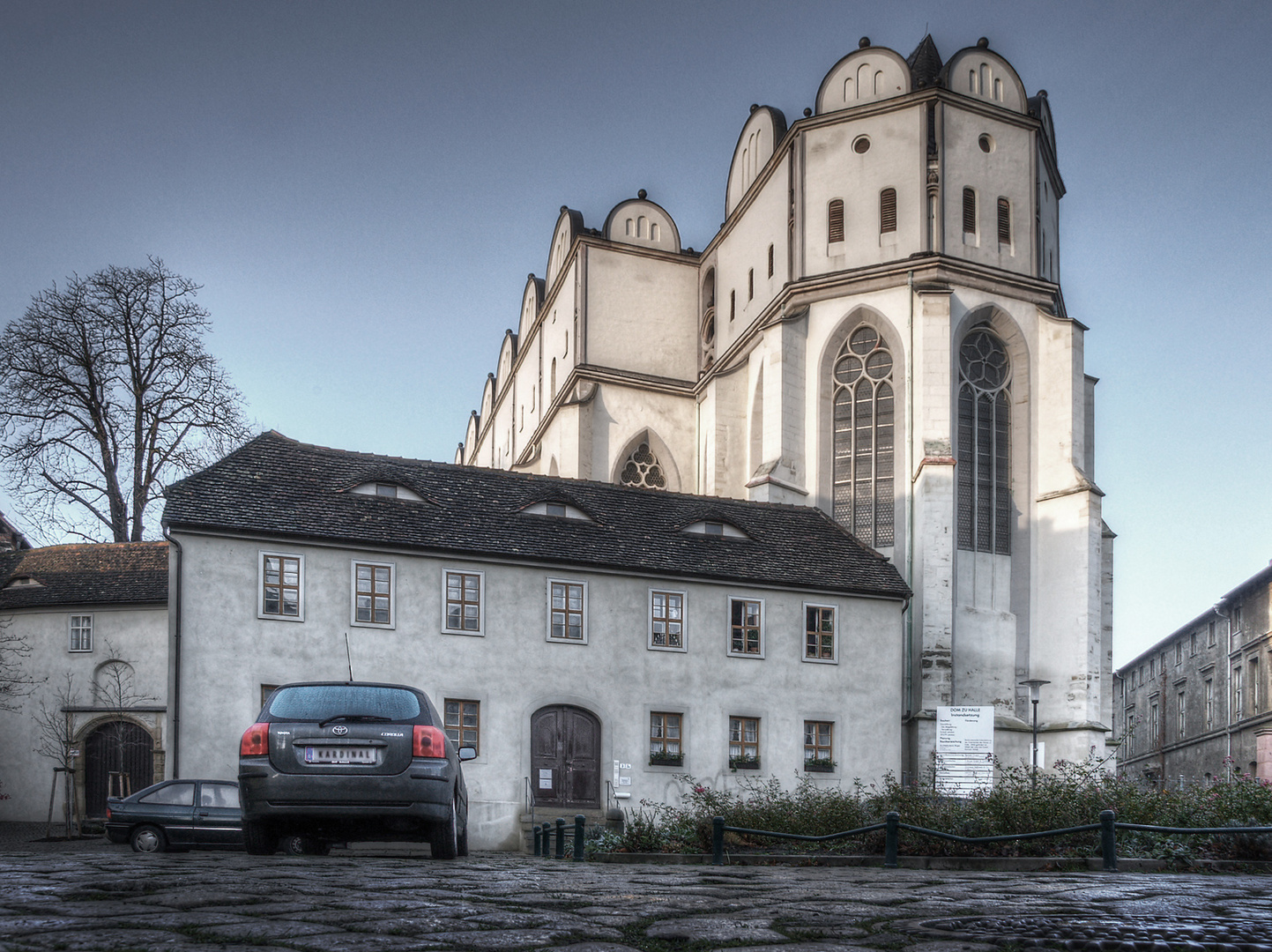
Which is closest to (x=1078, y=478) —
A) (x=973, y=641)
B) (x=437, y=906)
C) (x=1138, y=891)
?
(x=973, y=641)

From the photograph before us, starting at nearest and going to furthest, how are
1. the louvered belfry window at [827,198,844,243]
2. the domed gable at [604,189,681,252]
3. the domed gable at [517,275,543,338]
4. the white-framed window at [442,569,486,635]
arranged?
the white-framed window at [442,569,486,635]
the louvered belfry window at [827,198,844,243]
the domed gable at [604,189,681,252]
the domed gable at [517,275,543,338]

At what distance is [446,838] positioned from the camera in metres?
11.7

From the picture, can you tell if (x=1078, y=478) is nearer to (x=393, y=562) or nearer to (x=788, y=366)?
(x=788, y=366)

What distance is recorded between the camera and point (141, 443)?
1416 inches

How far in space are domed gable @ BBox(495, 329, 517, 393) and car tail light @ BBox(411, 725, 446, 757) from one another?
52434 mm

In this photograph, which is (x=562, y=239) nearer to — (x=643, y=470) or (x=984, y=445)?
(x=643, y=470)

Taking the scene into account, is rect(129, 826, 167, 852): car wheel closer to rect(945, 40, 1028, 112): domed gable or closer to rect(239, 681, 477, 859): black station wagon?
rect(239, 681, 477, 859): black station wagon

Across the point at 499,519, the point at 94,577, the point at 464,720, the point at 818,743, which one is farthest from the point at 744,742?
the point at 94,577

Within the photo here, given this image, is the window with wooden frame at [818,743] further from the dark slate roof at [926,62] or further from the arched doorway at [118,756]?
the dark slate roof at [926,62]

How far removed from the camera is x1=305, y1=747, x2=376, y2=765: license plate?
11156 millimetres

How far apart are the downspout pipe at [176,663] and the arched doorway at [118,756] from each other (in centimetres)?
1303

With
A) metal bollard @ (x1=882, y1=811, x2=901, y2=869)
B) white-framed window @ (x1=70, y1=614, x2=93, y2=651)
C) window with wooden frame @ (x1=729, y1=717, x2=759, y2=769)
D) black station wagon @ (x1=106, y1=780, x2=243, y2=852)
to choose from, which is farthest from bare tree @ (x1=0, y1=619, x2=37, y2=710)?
metal bollard @ (x1=882, y1=811, x2=901, y2=869)

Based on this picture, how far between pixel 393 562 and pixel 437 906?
19391mm

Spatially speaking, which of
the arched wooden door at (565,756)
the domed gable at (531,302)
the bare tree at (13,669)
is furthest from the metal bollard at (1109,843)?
the domed gable at (531,302)
